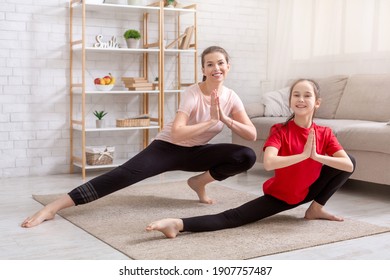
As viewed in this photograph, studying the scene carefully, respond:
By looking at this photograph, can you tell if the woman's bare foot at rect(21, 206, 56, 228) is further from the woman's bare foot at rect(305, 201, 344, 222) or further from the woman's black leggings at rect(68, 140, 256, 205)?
the woman's bare foot at rect(305, 201, 344, 222)

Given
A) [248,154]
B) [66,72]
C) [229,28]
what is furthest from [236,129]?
[229,28]

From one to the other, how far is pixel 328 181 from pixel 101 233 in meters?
1.15

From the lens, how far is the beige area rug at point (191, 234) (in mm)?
2502

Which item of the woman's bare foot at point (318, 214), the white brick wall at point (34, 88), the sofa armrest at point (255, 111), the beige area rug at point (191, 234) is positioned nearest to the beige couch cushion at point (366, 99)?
the sofa armrest at point (255, 111)

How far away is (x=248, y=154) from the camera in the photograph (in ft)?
10.8

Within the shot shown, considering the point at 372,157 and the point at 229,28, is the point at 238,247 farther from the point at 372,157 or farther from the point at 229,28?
the point at 229,28

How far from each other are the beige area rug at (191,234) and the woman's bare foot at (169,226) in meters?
0.03

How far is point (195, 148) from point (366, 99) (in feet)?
6.07

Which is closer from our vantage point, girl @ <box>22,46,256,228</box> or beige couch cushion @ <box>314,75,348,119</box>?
girl @ <box>22,46,256,228</box>

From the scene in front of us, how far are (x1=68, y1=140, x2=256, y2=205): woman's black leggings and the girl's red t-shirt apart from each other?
0.46 meters

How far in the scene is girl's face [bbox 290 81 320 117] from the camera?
279 centimetres

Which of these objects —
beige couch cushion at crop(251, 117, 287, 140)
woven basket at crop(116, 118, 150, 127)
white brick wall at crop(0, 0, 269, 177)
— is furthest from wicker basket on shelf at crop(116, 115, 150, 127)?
beige couch cushion at crop(251, 117, 287, 140)

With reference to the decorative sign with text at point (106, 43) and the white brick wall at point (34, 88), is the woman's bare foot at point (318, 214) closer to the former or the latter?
the decorative sign with text at point (106, 43)

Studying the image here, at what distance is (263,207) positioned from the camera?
2898 mm
